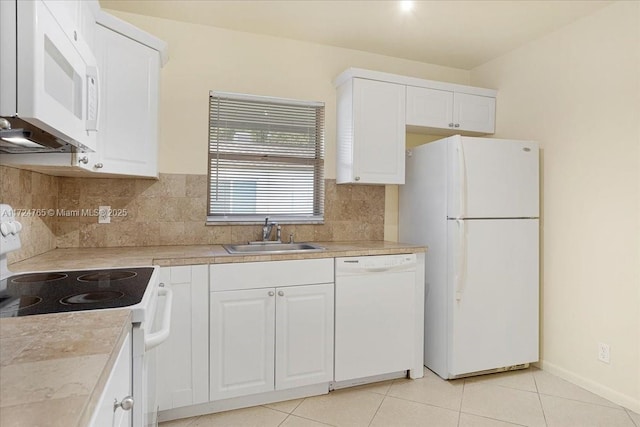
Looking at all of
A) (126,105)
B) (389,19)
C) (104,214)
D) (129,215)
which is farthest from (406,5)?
(104,214)

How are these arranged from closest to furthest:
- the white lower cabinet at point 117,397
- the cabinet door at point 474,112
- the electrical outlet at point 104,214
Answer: the white lower cabinet at point 117,397
the electrical outlet at point 104,214
the cabinet door at point 474,112

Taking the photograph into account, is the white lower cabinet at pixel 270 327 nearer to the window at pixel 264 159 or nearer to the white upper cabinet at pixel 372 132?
the window at pixel 264 159

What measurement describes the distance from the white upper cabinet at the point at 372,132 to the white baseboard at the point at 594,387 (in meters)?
1.75

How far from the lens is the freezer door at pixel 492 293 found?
2586 mm

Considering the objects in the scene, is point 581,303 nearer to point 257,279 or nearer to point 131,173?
point 257,279

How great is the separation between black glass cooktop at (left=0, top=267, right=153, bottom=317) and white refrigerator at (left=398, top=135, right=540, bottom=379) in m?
1.95

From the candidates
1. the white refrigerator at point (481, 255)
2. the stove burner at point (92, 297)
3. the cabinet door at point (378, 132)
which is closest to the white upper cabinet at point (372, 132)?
the cabinet door at point (378, 132)

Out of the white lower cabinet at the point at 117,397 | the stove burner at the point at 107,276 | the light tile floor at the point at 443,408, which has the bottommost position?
the light tile floor at the point at 443,408

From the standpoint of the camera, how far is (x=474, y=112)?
3.15 m

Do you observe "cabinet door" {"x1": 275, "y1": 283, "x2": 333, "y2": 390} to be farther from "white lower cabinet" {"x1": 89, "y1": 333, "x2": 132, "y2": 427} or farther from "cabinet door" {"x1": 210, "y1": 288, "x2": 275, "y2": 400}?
"white lower cabinet" {"x1": 89, "y1": 333, "x2": 132, "y2": 427}

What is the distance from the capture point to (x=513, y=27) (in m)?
2.70

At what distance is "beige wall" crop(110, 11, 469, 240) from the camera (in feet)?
8.66

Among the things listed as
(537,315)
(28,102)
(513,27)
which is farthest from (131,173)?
(537,315)

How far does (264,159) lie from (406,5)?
1444 mm
